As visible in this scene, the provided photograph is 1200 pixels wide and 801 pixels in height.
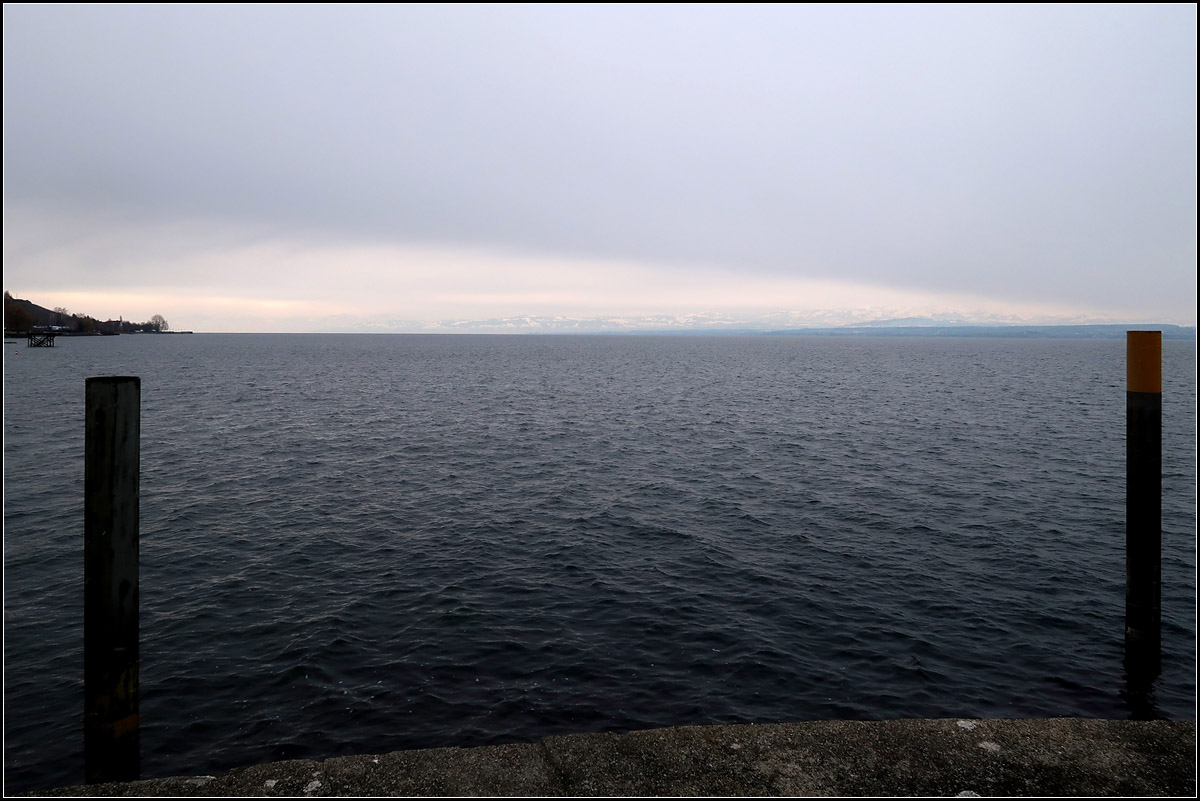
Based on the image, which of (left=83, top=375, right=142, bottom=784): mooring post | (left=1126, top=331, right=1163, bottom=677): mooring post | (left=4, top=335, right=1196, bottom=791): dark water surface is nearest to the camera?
(left=83, top=375, right=142, bottom=784): mooring post

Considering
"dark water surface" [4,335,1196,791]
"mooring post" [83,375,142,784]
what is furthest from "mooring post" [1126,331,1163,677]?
"mooring post" [83,375,142,784]

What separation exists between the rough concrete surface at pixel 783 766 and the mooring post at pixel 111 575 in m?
1.29

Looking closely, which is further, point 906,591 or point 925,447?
point 925,447

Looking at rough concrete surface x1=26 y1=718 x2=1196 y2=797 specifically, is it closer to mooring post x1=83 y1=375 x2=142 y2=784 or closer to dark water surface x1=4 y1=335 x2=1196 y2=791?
mooring post x1=83 y1=375 x2=142 y2=784

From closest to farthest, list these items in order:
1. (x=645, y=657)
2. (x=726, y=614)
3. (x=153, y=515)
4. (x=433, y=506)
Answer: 1. (x=645, y=657)
2. (x=726, y=614)
3. (x=153, y=515)
4. (x=433, y=506)

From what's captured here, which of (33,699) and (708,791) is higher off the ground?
(708,791)

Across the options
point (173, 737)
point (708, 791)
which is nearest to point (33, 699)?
point (173, 737)

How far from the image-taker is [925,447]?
120 ft

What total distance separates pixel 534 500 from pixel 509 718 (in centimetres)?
1361

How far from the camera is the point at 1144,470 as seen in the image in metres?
11.1

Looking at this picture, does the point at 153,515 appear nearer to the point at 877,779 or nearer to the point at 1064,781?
Answer: the point at 877,779

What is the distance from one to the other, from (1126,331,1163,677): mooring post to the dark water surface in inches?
92.5

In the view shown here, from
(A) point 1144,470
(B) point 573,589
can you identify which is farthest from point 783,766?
(B) point 573,589

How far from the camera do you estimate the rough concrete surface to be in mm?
7387
